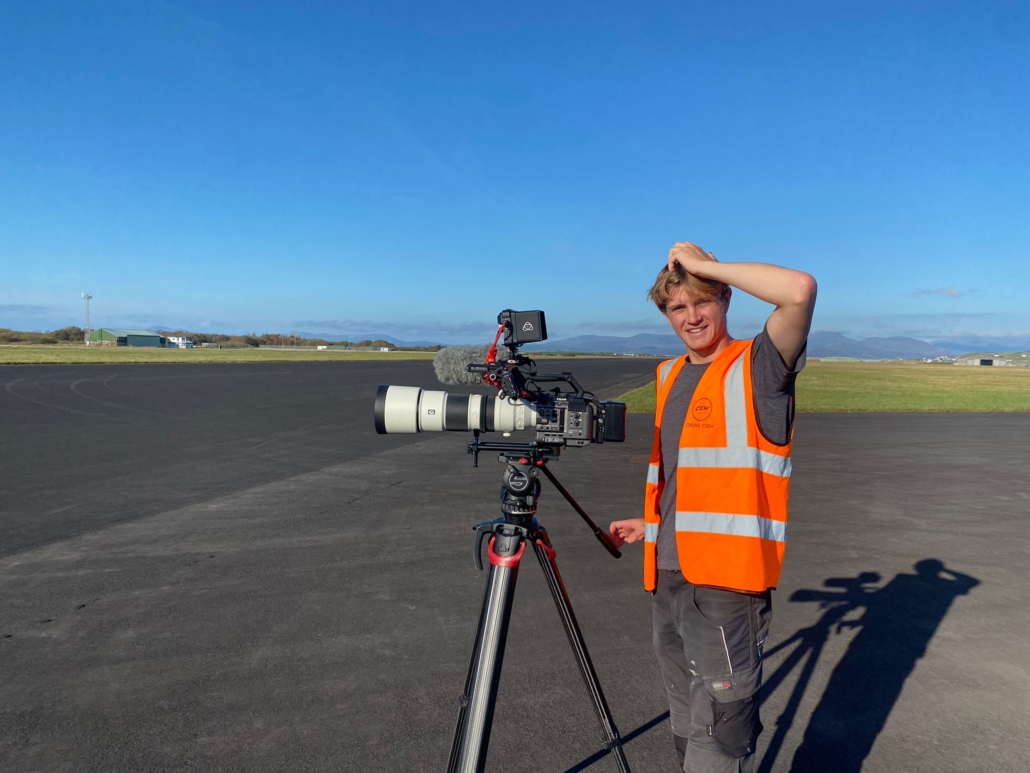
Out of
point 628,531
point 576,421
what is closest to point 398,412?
point 576,421

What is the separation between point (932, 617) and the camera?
448 cm

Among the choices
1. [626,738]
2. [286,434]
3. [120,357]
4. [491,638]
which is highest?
[120,357]

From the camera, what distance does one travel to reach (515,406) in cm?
240

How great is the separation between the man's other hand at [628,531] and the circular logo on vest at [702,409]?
2.29 feet

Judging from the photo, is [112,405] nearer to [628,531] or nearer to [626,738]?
[626,738]

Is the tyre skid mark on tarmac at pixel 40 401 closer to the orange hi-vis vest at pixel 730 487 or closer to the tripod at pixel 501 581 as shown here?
the tripod at pixel 501 581

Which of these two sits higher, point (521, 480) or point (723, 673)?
point (521, 480)

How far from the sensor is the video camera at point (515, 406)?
2.32 m

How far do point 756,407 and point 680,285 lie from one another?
18.7 inches

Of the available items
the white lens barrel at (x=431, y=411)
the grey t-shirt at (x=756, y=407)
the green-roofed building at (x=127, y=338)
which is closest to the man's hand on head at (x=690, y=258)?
the grey t-shirt at (x=756, y=407)

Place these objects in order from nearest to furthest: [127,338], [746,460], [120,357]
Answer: [746,460] → [120,357] → [127,338]

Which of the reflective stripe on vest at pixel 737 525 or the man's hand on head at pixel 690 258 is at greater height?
the man's hand on head at pixel 690 258

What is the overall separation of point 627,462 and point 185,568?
6.75 metres

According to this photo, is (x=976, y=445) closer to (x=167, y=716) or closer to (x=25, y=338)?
(x=167, y=716)
